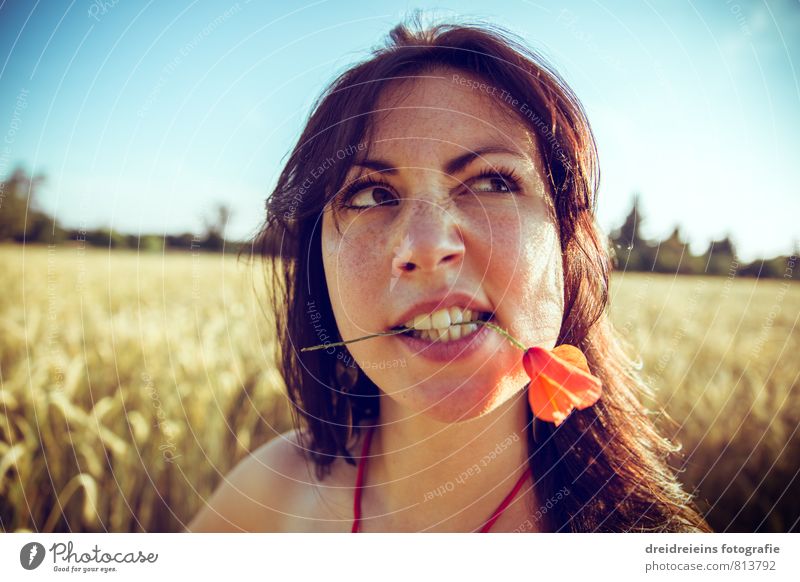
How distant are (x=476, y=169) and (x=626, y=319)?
2.20m

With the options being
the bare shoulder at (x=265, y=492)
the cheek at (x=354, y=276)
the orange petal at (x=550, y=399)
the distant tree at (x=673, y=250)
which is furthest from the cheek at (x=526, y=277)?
the bare shoulder at (x=265, y=492)

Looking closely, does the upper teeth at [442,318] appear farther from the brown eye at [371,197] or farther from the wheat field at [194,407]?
the wheat field at [194,407]

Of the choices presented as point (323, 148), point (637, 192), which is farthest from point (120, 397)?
point (637, 192)

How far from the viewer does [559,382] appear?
0.99m

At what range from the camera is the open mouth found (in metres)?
1.12

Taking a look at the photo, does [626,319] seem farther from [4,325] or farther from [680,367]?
[4,325]

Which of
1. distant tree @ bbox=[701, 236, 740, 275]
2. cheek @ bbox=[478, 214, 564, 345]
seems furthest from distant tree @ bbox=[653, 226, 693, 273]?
cheek @ bbox=[478, 214, 564, 345]

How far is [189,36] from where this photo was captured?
5.07 feet

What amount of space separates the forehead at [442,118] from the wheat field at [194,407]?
0.74 metres

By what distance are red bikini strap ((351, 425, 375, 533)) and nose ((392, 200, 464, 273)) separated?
685mm

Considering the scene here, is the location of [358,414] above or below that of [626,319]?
below

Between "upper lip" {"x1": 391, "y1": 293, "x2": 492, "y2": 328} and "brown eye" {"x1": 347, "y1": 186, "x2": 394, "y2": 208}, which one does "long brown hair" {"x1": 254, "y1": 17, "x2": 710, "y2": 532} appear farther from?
"upper lip" {"x1": 391, "y1": 293, "x2": 492, "y2": 328}

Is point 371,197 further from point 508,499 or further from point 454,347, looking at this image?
point 508,499

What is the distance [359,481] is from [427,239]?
0.82 m
